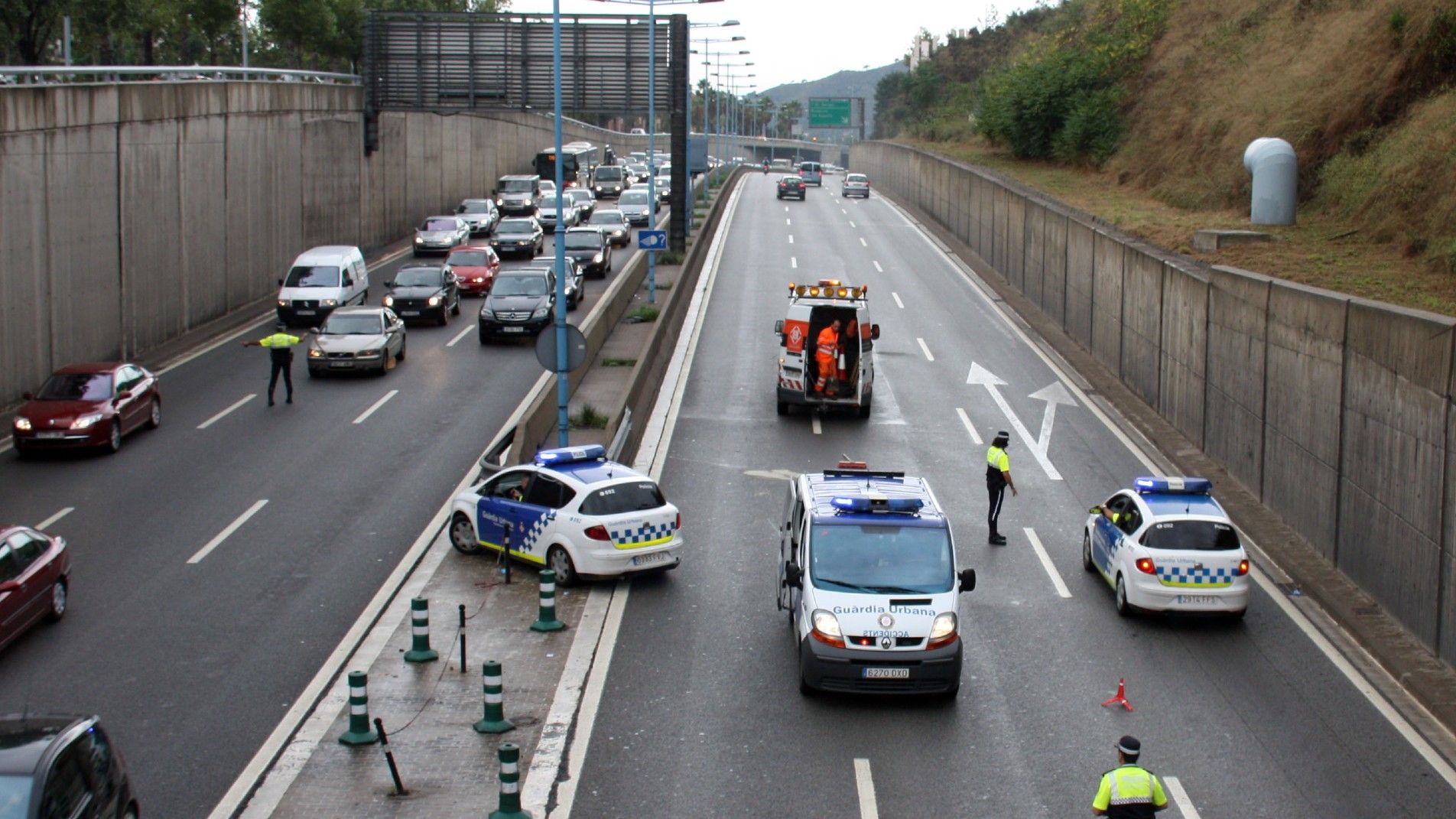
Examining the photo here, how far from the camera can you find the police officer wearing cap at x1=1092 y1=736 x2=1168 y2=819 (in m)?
10.0

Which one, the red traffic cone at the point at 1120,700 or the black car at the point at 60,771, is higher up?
the black car at the point at 60,771

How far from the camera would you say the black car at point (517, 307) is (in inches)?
1425

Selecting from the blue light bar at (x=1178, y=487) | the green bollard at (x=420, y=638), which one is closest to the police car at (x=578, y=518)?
the green bollard at (x=420, y=638)

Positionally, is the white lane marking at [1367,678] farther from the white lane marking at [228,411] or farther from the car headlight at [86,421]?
the car headlight at [86,421]

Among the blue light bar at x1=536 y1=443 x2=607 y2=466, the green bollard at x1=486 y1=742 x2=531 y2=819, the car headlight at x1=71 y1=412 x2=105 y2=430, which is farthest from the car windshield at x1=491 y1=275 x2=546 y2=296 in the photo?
the green bollard at x1=486 y1=742 x2=531 y2=819

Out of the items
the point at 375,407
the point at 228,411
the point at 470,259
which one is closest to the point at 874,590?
the point at 375,407

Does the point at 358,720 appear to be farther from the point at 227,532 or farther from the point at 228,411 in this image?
the point at 228,411

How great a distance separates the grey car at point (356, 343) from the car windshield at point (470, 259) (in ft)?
39.2

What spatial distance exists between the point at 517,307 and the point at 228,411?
917 cm

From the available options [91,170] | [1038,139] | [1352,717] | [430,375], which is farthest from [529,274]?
[1038,139]

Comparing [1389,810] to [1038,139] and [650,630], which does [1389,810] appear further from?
[1038,139]

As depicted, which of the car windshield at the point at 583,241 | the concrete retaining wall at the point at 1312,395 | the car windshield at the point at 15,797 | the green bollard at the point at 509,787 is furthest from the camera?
the car windshield at the point at 583,241

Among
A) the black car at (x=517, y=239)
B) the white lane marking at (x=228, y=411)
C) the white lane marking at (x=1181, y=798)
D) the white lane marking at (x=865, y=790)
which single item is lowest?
the white lane marking at (x=1181, y=798)

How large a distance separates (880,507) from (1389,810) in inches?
222
